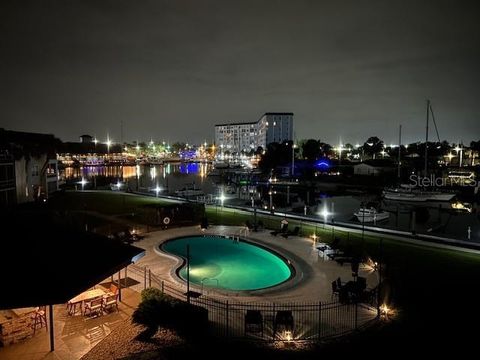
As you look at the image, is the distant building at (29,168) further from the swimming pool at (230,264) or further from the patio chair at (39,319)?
the patio chair at (39,319)

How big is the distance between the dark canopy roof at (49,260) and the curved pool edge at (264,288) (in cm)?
485

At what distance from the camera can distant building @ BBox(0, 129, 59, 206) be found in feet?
99.3

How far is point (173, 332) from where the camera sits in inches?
406

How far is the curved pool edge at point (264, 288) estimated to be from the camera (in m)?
14.4

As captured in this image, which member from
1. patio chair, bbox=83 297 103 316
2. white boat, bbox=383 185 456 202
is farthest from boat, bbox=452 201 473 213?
patio chair, bbox=83 297 103 316

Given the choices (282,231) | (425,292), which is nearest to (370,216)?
(282,231)

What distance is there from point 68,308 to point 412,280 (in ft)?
49.4

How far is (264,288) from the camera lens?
1491 centimetres

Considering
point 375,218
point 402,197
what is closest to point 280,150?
point 402,197

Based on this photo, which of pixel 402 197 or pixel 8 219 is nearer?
pixel 8 219

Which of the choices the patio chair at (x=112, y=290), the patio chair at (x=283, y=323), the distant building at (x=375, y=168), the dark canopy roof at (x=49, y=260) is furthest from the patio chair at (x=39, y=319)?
the distant building at (x=375, y=168)

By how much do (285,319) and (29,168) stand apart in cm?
3469

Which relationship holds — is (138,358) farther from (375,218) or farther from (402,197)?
(402,197)

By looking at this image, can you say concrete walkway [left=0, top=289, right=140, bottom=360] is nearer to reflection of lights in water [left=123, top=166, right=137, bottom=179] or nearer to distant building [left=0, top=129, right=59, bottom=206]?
distant building [left=0, top=129, right=59, bottom=206]
